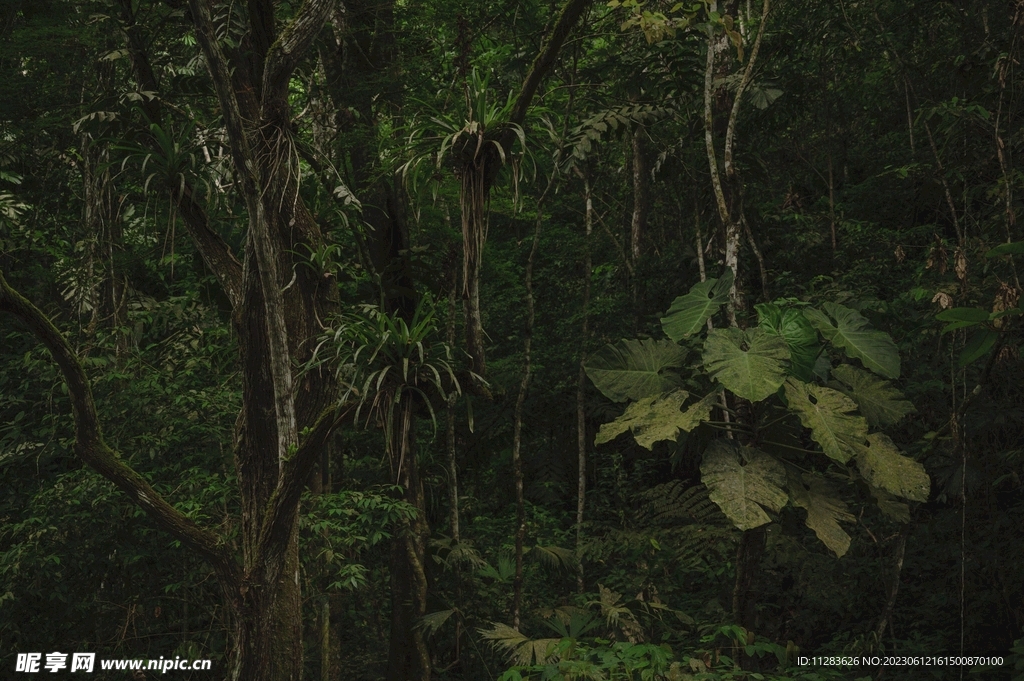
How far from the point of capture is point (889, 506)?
14.4 ft

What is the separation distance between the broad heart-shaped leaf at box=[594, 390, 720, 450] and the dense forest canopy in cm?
2

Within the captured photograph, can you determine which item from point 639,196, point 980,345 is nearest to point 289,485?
point 980,345

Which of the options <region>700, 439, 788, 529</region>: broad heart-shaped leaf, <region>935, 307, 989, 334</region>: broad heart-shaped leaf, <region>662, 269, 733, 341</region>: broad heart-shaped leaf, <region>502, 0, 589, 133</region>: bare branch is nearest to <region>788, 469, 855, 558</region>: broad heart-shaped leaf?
<region>700, 439, 788, 529</region>: broad heart-shaped leaf

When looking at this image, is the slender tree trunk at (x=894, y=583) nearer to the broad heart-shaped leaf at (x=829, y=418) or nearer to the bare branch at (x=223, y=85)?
the broad heart-shaped leaf at (x=829, y=418)

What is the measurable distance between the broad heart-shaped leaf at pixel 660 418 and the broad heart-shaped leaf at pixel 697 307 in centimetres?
38

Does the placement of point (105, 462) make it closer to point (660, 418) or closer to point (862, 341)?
point (660, 418)

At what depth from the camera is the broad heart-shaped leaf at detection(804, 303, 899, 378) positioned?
14.7ft

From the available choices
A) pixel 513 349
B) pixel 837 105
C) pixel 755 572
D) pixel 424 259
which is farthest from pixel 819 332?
pixel 837 105

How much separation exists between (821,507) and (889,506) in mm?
529

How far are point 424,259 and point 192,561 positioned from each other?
9.11 feet

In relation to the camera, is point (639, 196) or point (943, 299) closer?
Answer: point (943, 299)

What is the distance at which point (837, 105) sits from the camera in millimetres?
8047

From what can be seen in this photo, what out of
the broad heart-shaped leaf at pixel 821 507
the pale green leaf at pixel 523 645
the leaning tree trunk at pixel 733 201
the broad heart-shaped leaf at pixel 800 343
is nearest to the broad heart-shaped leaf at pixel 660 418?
the leaning tree trunk at pixel 733 201

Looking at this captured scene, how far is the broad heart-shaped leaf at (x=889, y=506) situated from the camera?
434cm
